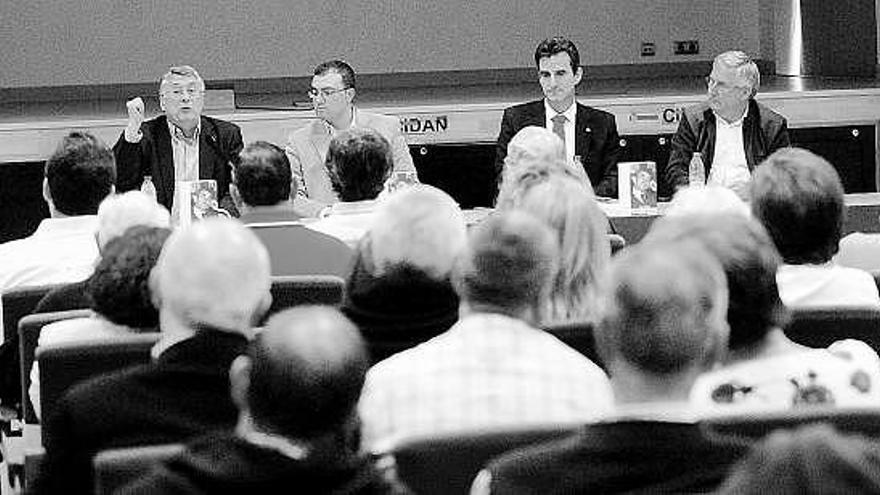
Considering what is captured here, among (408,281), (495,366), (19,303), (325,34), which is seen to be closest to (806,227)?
(408,281)

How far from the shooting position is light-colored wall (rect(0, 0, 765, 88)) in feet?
38.2

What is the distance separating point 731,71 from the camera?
7152 mm

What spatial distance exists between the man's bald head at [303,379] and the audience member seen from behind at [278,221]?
96.6 inches

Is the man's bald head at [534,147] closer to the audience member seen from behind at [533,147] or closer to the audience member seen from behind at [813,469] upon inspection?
the audience member seen from behind at [533,147]

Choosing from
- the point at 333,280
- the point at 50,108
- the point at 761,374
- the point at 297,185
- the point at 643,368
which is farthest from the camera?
the point at 50,108

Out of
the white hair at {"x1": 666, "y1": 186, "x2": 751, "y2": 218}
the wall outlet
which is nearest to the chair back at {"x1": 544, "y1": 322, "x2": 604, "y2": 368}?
the white hair at {"x1": 666, "y1": 186, "x2": 751, "y2": 218}

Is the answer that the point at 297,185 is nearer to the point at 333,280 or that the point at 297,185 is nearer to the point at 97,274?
the point at 333,280

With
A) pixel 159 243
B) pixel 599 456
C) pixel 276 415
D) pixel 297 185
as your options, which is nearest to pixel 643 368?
pixel 599 456

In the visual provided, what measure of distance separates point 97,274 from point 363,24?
28.3 feet

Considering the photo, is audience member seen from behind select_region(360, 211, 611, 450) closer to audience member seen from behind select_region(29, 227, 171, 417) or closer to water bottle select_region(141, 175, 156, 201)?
audience member seen from behind select_region(29, 227, 171, 417)

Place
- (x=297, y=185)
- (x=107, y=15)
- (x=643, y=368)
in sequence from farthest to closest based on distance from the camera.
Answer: (x=107, y=15) < (x=297, y=185) < (x=643, y=368)

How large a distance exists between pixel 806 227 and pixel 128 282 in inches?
57.0

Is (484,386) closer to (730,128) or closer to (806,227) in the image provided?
(806,227)

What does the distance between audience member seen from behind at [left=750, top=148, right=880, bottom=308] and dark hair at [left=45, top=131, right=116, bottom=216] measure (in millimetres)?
2180
